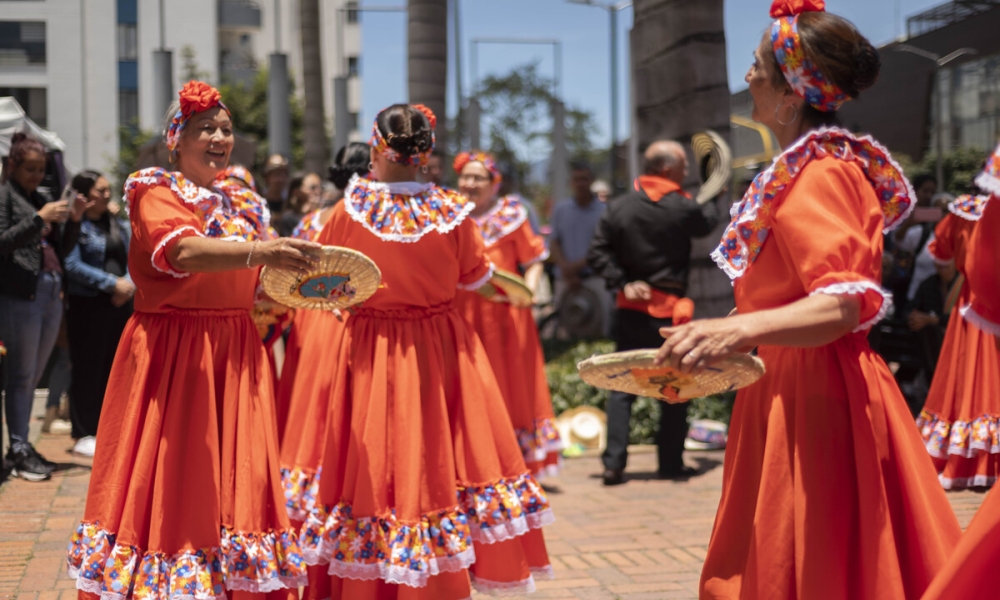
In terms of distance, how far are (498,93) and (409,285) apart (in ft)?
129

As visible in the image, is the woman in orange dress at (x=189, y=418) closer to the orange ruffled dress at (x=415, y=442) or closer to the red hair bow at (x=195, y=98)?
the red hair bow at (x=195, y=98)

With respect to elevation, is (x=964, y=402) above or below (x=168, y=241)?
below

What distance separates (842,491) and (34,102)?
1022cm

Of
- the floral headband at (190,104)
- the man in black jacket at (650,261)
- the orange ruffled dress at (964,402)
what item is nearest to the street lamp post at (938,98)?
the orange ruffled dress at (964,402)

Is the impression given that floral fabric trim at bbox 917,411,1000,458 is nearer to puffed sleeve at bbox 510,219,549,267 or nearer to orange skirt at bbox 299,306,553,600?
puffed sleeve at bbox 510,219,549,267

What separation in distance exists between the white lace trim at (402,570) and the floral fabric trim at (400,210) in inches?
52.5

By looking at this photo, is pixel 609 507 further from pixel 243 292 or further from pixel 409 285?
pixel 243 292

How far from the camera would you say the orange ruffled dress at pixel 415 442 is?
4309 mm

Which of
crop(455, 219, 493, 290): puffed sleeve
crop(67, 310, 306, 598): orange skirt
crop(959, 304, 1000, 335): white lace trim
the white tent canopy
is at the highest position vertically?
the white tent canopy

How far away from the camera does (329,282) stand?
398cm

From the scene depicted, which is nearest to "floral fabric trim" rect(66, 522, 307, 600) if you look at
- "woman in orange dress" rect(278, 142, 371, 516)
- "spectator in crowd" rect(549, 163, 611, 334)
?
"woman in orange dress" rect(278, 142, 371, 516)

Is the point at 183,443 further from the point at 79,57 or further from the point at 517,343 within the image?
the point at 79,57

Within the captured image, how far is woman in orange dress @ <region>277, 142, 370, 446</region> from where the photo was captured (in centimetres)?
488

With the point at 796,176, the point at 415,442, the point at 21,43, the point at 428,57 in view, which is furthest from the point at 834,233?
the point at 21,43
